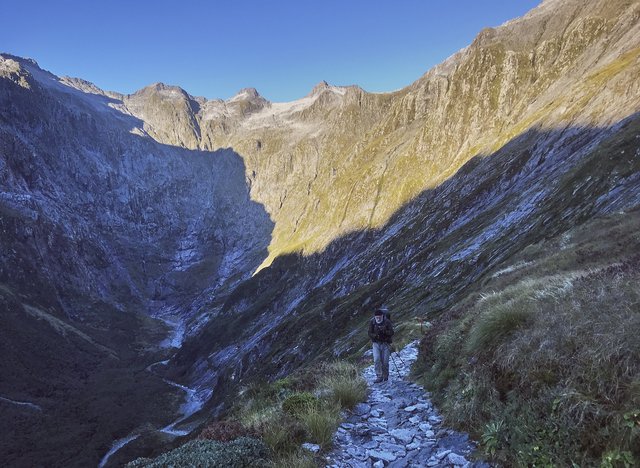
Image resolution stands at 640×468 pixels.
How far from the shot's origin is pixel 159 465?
A: 827 centimetres

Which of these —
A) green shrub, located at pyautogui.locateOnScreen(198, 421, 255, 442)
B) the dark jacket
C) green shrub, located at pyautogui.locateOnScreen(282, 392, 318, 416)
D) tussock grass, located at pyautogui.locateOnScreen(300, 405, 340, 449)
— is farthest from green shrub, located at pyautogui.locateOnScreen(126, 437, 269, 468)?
the dark jacket

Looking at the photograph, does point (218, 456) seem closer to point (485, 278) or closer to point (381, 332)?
point (381, 332)

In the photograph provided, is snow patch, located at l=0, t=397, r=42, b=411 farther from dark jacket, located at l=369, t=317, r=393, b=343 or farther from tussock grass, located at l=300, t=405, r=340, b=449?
tussock grass, located at l=300, t=405, r=340, b=449

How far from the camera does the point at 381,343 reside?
16.1 m

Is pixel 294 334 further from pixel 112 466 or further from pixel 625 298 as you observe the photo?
pixel 625 298

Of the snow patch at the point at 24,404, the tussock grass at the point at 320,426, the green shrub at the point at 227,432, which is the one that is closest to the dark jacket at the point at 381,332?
the tussock grass at the point at 320,426

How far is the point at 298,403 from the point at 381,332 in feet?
19.5

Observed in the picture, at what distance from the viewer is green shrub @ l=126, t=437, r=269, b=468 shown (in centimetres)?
809

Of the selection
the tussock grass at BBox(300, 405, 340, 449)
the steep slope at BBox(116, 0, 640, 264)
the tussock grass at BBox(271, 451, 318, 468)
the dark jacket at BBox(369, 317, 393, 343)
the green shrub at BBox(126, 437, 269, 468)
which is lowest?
the tussock grass at BBox(271, 451, 318, 468)

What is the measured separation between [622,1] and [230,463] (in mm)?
166126

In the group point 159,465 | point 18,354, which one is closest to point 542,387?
point 159,465

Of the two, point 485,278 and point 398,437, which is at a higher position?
point 485,278

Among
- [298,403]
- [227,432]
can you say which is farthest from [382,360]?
[227,432]

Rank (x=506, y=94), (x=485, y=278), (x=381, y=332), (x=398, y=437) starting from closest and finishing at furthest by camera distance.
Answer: (x=398, y=437), (x=381, y=332), (x=485, y=278), (x=506, y=94)
